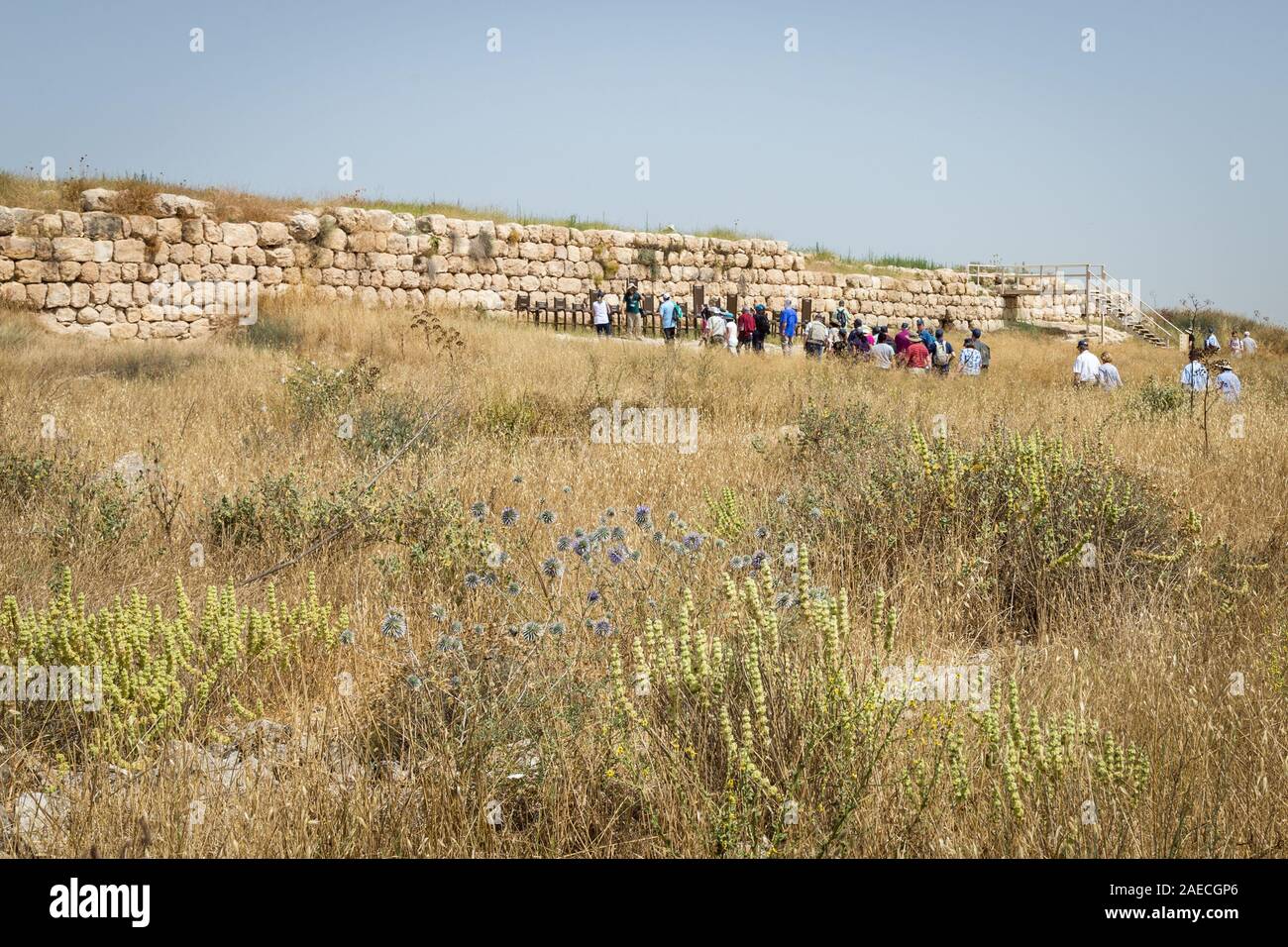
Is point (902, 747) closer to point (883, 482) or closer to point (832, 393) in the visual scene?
point (883, 482)

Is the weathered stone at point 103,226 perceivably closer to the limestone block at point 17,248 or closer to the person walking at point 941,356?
the limestone block at point 17,248

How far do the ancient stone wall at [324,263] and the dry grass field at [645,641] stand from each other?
412 inches

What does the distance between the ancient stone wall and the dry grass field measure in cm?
1047

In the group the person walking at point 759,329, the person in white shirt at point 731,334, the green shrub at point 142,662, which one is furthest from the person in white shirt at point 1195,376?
the person walking at point 759,329

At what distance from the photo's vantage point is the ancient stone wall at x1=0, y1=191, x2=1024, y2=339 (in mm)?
17266

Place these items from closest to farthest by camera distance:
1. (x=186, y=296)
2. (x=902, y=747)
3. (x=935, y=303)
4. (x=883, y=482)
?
(x=902, y=747)
(x=883, y=482)
(x=186, y=296)
(x=935, y=303)

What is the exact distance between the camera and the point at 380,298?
20.6 metres

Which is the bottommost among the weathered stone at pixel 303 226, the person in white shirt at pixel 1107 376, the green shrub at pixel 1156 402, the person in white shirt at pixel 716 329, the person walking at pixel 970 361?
the green shrub at pixel 1156 402

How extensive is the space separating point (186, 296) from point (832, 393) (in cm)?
1350

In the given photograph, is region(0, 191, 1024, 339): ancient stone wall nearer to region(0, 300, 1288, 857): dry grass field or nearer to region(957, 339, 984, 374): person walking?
region(957, 339, 984, 374): person walking

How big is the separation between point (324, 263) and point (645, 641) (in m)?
18.4

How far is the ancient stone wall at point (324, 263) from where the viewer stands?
1727 centimetres
